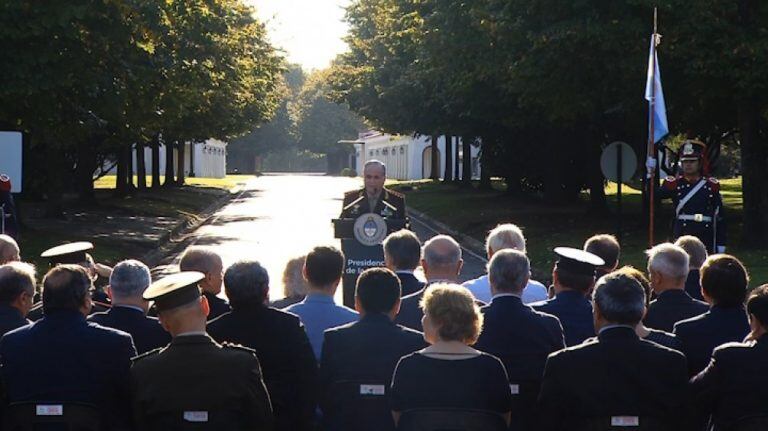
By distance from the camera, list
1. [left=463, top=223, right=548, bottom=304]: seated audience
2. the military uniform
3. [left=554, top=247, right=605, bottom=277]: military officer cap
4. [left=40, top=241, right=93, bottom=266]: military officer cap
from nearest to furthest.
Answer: [left=554, top=247, right=605, bottom=277]: military officer cap < [left=40, top=241, right=93, bottom=266]: military officer cap < [left=463, top=223, right=548, bottom=304]: seated audience < the military uniform

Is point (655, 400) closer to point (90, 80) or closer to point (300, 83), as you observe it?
point (90, 80)

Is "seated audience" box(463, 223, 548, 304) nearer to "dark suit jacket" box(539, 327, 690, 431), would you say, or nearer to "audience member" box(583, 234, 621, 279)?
"audience member" box(583, 234, 621, 279)

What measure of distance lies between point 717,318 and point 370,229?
214 inches

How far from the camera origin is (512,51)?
2620 cm

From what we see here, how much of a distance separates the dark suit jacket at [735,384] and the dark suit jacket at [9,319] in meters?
3.49

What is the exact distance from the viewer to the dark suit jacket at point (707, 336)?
20.9 feet

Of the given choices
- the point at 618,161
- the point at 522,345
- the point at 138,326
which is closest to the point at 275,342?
the point at 138,326

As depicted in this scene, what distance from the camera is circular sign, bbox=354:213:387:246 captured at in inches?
452

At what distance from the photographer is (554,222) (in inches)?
1319

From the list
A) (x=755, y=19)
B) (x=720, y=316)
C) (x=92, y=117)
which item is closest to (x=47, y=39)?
(x=92, y=117)

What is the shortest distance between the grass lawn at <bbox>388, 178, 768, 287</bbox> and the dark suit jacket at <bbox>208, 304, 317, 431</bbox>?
10.6 metres

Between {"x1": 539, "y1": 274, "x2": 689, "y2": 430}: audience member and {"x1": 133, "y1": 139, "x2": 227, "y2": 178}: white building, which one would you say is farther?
{"x1": 133, "y1": 139, "x2": 227, "y2": 178}: white building

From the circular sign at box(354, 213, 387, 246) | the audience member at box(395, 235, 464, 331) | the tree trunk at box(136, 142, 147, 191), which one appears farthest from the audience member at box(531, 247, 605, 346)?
the tree trunk at box(136, 142, 147, 191)

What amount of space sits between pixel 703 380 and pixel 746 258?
17.6 meters
